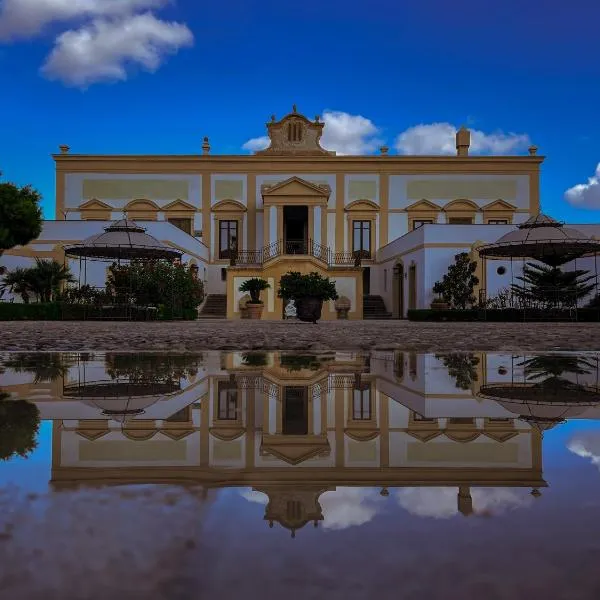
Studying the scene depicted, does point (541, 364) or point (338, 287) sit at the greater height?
point (338, 287)

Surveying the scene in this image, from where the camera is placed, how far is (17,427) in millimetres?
1732

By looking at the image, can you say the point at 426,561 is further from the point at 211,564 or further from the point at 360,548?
the point at 211,564

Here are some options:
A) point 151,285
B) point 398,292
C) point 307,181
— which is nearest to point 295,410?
point 151,285

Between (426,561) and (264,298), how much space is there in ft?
92.5

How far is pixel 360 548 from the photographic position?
0.80m

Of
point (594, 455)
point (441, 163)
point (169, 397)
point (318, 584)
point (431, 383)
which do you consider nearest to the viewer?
point (318, 584)

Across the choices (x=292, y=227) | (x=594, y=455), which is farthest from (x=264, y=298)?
(x=594, y=455)

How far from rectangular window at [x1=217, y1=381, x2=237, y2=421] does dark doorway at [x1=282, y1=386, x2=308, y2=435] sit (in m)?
0.18

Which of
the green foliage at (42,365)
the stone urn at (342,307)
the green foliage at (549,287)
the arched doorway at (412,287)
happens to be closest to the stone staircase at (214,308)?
the stone urn at (342,307)

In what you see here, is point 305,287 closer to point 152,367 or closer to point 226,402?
point 152,367

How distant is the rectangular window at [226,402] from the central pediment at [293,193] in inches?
1205

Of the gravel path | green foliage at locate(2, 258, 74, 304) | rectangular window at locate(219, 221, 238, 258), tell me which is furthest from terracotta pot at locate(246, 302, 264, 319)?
the gravel path

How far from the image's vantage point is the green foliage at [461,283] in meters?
24.3

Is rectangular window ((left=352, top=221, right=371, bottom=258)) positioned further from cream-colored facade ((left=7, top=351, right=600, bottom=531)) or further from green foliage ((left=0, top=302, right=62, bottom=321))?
cream-colored facade ((left=7, top=351, right=600, bottom=531))
